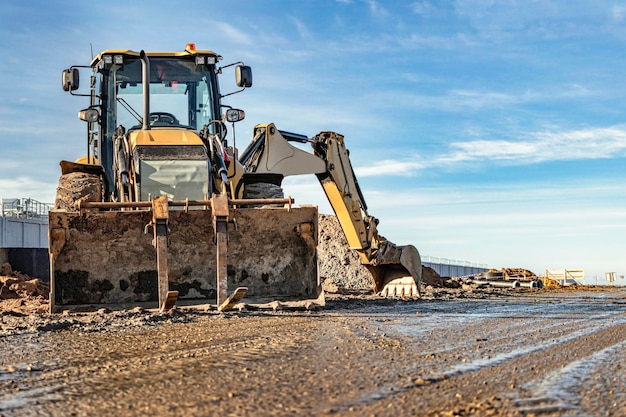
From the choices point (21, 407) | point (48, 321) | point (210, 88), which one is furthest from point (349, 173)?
point (21, 407)

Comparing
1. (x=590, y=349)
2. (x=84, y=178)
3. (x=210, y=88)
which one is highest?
(x=210, y=88)

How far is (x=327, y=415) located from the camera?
3.61m

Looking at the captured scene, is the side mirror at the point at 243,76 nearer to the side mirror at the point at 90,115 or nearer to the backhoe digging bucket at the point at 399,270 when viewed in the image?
the side mirror at the point at 90,115

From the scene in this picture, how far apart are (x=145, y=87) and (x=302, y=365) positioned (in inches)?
238

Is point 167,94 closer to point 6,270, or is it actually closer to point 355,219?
point 355,219

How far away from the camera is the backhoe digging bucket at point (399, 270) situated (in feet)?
46.5

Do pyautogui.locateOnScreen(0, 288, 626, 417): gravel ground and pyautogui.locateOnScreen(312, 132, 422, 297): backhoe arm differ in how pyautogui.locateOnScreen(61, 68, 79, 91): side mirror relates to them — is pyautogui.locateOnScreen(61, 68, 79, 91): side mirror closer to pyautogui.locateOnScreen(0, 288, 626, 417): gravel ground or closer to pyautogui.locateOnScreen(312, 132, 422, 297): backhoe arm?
pyautogui.locateOnScreen(0, 288, 626, 417): gravel ground

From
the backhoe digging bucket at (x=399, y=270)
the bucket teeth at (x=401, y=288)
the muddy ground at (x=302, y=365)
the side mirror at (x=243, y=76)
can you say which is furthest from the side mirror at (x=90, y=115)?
the bucket teeth at (x=401, y=288)

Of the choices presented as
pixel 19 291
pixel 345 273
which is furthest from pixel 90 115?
pixel 345 273

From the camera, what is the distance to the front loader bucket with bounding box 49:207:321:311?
8992mm

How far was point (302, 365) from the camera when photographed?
5059mm

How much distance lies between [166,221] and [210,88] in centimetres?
296

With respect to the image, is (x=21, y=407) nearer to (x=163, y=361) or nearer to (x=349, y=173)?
(x=163, y=361)

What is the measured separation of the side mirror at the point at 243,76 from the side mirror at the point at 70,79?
A: 2068mm
